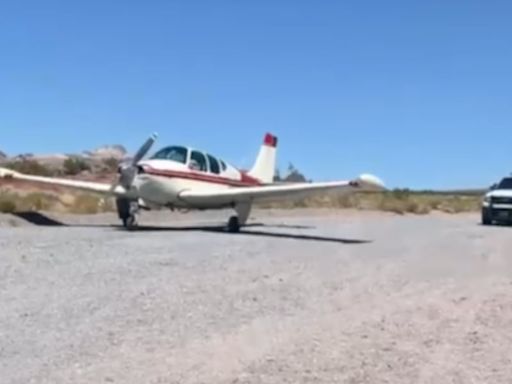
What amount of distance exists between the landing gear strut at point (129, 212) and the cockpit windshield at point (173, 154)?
163cm

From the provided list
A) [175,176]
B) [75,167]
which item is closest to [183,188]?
[175,176]

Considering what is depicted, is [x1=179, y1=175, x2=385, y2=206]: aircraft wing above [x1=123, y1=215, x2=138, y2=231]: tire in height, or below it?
above

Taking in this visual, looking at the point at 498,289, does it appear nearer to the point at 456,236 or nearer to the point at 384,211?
the point at 456,236

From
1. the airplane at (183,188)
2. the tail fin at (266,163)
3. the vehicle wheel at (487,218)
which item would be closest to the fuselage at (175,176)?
the airplane at (183,188)

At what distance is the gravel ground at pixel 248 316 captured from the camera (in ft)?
24.2

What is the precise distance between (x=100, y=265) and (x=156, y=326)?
568 cm

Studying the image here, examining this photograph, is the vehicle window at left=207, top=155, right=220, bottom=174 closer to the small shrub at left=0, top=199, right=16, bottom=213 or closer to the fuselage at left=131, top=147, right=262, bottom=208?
the fuselage at left=131, top=147, right=262, bottom=208

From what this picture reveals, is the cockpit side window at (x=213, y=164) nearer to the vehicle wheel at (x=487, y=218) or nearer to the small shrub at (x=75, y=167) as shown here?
the vehicle wheel at (x=487, y=218)

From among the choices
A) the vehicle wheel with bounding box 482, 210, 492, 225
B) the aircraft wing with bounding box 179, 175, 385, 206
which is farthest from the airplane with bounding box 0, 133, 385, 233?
the vehicle wheel with bounding box 482, 210, 492, 225

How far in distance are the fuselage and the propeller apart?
18 centimetres

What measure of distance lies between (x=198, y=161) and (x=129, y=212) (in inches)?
108

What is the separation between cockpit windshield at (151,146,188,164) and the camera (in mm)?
28062

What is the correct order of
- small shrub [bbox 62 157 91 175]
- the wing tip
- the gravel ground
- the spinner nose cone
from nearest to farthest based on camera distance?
the gravel ground < the spinner nose cone < the wing tip < small shrub [bbox 62 157 91 175]

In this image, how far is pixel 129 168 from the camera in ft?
89.5
